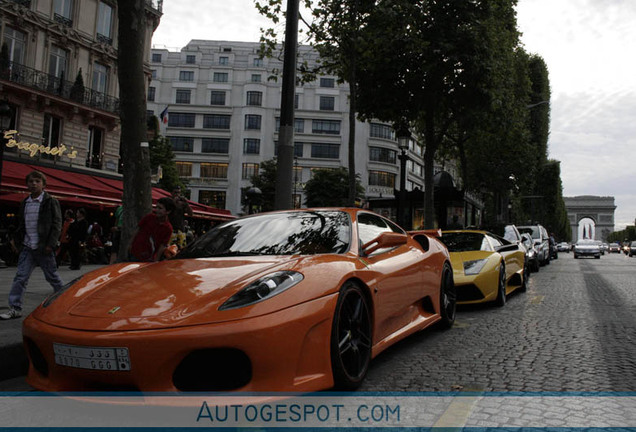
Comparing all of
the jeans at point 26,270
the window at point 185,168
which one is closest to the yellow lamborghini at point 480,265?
the jeans at point 26,270

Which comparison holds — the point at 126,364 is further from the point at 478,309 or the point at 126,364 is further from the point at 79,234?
the point at 79,234

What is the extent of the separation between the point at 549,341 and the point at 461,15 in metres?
13.9

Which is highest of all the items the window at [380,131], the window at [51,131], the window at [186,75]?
the window at [186,75]

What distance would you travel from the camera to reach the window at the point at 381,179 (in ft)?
198

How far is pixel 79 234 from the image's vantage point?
42.5ft

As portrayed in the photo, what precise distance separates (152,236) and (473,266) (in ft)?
14.3

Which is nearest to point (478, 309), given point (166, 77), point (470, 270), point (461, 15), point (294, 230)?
point (470, 270)

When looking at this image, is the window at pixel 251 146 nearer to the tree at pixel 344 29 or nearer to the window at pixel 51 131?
the window at pixel 51 131

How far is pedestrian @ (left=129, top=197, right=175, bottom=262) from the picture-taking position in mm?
6305

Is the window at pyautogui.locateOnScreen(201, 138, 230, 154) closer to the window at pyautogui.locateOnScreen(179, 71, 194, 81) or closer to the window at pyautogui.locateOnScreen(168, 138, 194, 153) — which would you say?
the window at pyautogui.locateOnScreen(168, 138, 194, 153)

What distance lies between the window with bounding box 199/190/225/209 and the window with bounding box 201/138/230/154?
4.79m

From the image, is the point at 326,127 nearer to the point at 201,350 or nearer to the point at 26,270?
the point at 26,270

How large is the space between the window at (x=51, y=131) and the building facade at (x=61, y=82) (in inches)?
1.3

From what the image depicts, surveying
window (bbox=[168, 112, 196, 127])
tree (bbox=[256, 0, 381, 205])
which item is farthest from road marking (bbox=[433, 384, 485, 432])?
window (bbox=[168, 112, 196, 127])
